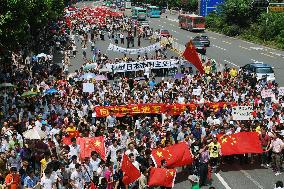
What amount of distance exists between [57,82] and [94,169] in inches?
568

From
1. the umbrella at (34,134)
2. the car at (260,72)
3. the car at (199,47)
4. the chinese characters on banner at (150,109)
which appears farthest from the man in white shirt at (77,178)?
the car at (199,47)

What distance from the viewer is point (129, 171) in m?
14.5

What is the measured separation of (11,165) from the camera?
15.8m

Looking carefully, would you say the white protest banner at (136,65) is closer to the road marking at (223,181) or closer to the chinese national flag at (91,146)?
the road marking at (223,181)

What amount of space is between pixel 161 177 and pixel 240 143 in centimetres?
390

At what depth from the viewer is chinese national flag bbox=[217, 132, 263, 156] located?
17328 mm

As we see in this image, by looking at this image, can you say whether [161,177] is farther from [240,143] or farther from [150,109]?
[150,109]

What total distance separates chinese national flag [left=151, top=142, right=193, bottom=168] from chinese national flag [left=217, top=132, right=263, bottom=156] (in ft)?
5.48

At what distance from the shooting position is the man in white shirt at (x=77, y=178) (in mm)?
13745

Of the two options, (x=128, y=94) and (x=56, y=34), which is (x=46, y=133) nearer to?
(x=128, y=94)

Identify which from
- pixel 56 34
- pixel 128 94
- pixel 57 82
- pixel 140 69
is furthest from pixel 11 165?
pixel 56 34

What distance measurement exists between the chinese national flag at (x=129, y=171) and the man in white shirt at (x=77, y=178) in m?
1.26

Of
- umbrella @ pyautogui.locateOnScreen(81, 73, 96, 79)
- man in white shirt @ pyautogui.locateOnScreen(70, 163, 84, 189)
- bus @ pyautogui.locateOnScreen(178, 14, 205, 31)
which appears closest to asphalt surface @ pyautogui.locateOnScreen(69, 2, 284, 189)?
bus @ pyautogui.locateOnScreen(178, 14, 205, 31)

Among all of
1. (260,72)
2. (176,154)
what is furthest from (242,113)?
(260,72)
